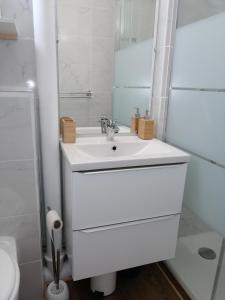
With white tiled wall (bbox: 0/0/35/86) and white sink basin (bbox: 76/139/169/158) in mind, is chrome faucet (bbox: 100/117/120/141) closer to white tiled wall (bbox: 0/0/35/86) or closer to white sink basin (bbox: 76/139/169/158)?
white sink basin (bbox: 76/139/169/158)

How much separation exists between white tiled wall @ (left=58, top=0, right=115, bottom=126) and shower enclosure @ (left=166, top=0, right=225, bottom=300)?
43 centimetres

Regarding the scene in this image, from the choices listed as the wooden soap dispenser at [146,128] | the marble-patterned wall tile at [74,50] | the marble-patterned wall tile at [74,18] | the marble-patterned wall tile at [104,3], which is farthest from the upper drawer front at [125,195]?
the marble-patterned wall tile at [104,3]

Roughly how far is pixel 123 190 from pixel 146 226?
0.91ft

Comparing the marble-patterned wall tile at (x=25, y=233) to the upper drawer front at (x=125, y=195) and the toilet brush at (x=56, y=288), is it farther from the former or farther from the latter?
the upper drawer front at (x=125, y=195)

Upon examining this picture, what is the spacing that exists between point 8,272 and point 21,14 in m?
1.17

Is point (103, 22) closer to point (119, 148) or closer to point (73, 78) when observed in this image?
point (73, 78)

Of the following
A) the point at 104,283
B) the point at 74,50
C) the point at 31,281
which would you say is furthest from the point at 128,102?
the point at 31,281

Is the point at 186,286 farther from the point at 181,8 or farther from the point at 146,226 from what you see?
the point at 181,8

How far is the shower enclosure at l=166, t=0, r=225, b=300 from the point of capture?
3.81 ft

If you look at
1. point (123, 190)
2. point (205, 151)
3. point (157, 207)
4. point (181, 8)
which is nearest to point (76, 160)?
point (123, 190)

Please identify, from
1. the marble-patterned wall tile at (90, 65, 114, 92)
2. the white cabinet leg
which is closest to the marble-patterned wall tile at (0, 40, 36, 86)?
the marble-patterned wall tile at (90, 65, 114, 92)

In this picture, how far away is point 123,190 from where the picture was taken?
45.7 inches

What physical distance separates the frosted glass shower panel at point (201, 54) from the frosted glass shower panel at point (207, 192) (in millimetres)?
423

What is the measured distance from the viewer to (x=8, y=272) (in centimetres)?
97
